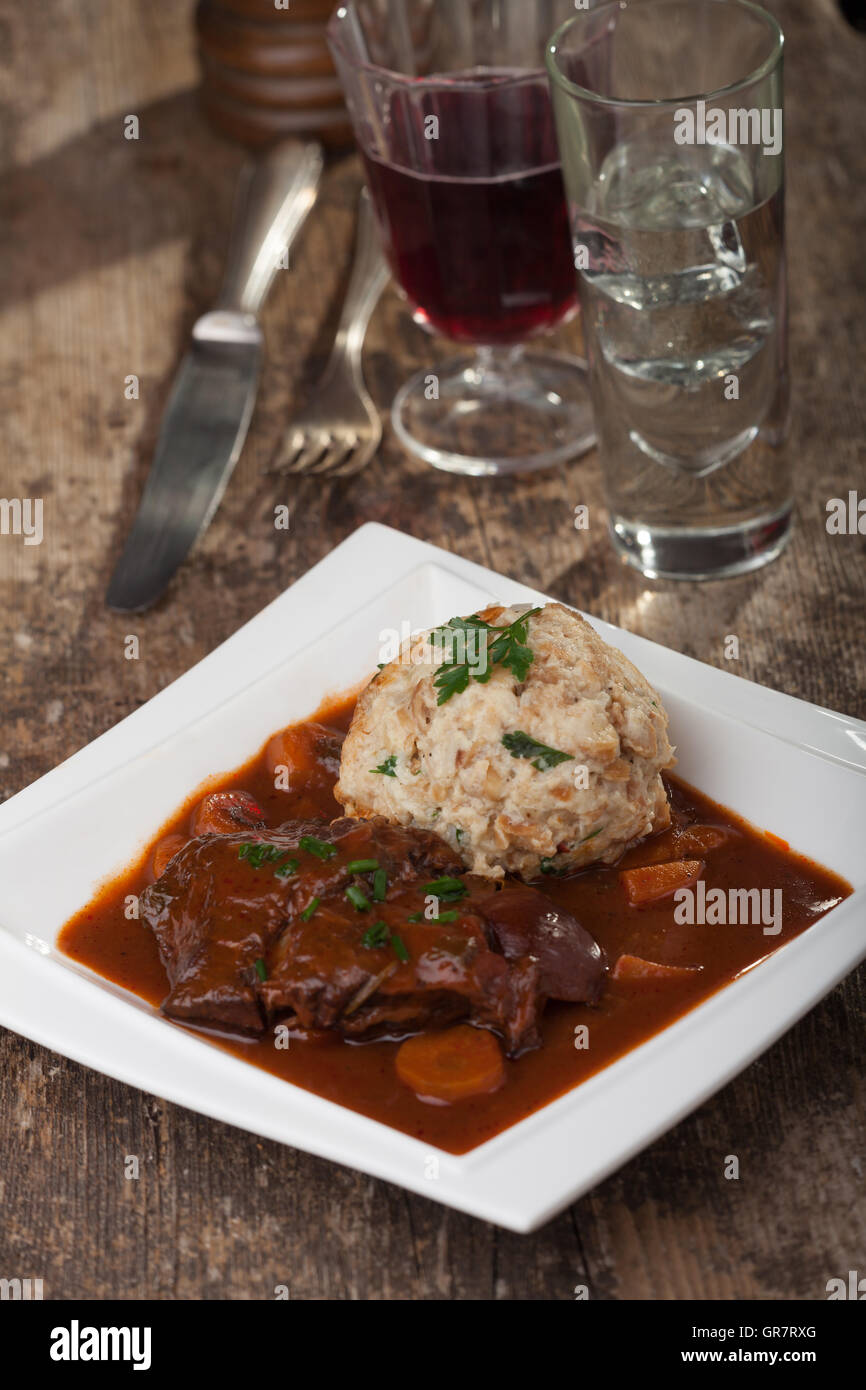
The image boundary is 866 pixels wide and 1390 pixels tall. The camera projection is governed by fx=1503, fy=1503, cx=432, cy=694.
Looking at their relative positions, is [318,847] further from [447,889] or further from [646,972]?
[646,972]

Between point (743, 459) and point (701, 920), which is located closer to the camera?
point (701, 920)

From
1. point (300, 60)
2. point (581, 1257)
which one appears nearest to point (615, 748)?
point (581, 1257)

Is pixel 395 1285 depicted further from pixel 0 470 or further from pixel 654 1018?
pixel 0 470

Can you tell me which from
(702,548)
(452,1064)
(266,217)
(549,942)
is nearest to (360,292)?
(266,217)

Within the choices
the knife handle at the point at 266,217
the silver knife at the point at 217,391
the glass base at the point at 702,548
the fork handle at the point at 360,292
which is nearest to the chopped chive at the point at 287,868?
the silver knife at the point at 217,391

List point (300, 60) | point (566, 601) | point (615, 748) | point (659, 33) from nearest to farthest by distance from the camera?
1. point (615, 748)
2. point (659, 33)
3. point (566, 601)
4. point (300, 60)

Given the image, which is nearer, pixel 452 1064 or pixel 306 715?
pixel 452 1064

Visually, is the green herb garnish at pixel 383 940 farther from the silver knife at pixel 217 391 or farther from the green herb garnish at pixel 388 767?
the silver knife at pixel 217 391
